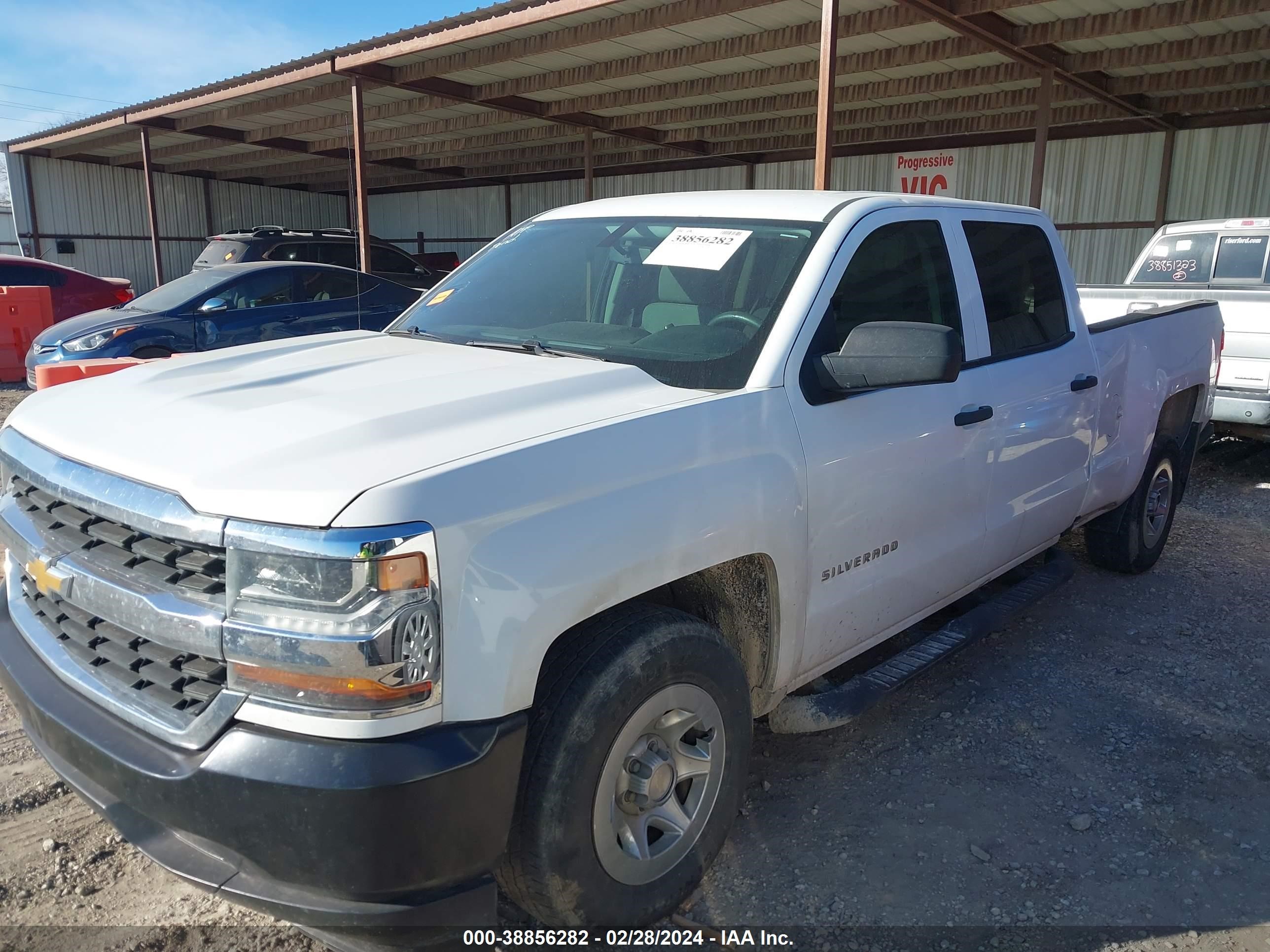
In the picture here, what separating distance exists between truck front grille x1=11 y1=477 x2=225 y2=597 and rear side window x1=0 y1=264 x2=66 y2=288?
13424mm

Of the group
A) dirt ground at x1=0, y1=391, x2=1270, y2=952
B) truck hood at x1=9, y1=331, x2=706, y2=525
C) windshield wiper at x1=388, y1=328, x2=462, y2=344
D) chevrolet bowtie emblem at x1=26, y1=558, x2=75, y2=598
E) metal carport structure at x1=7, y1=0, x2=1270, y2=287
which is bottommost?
dirt ground at x1=0, y1=391, x2=1270, y2=952

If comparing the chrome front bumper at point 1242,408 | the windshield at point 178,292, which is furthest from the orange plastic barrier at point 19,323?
the chrome front bumper at point 1242,408

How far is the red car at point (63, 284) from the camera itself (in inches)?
543

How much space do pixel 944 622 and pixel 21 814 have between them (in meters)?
3.47

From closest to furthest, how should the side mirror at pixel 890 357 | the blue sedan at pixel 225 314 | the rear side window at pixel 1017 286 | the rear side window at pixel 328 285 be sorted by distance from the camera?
the side mirror at pixel 890 357 → the rear side window at pixel 1017 286 → the blue sedan at pixel 225 314 → the rear side window at pixel 328 285

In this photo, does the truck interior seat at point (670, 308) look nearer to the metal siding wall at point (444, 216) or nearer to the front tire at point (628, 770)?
the front tire at point (628, 770)

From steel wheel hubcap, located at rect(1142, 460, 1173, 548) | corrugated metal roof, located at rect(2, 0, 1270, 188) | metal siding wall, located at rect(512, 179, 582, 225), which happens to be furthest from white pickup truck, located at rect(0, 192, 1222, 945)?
metal siding wall, located at rect(512, 179, 582, 225)

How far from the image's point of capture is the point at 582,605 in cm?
219

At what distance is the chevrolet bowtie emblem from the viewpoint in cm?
230

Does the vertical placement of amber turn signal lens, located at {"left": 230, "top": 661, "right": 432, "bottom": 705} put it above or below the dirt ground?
above

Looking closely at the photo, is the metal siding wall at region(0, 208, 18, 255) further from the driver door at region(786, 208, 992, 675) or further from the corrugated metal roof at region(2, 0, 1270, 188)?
the driver door at region(786, 208, 992, 675)

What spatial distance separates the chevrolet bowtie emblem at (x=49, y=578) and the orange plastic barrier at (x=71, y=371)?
169 centimetres

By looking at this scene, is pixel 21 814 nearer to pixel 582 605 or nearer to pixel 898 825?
pixel 582 605

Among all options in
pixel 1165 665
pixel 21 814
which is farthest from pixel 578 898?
pixel 1165 665
